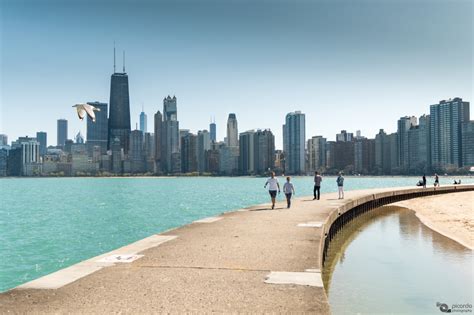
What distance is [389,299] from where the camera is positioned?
10.2 metres

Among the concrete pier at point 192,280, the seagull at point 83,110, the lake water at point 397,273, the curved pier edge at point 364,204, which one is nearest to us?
the concrete pier at point 192,280

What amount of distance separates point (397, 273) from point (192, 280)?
717 cm

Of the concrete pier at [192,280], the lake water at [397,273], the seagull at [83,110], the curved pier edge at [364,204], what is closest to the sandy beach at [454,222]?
the curved pier edge at [364,204]

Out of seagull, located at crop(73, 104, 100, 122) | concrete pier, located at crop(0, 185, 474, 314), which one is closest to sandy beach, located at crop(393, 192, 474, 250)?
concrete pier, located at crop(0, 185, 474, 314)

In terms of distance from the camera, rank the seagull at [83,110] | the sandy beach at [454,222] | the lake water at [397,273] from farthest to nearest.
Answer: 1. the sandy beach at [454,222]
2. the seagull at [83,110]
3. the lake water at [397,273]

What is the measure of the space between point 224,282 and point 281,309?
1797 mm

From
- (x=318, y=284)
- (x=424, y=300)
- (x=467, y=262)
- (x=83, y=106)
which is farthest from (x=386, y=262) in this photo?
(x=83, y=106)

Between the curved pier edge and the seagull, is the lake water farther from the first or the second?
the seagull

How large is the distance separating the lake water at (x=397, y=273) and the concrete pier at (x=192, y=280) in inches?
49.3

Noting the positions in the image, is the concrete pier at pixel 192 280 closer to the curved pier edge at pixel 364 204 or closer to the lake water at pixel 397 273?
the lake water at pixel 397 273

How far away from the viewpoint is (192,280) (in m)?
8.32

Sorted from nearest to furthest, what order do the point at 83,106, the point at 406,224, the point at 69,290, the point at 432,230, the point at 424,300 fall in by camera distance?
the point at 69,290 → the point at 424,300 → the point at 83,106 → the point at 432,230 → the point at 406,224

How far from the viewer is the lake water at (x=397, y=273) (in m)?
9.98

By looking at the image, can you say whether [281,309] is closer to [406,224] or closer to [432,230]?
[432,230]
